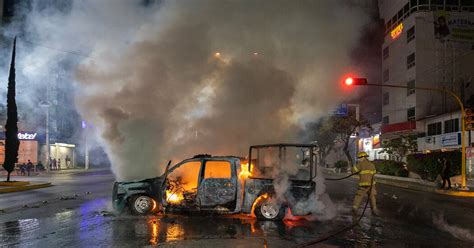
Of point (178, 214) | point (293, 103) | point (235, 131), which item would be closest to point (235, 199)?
point (178, 214)

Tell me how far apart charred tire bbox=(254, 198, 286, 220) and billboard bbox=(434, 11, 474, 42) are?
3469cm

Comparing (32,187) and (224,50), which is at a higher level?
(224,50)

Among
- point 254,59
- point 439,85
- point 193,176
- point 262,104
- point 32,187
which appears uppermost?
point 439,85

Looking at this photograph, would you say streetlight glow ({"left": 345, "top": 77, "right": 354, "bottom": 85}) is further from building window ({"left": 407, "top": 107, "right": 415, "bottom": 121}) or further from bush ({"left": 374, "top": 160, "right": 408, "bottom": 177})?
building window ({"left": 407, "top": 107, "right": 415, "bottom": 121})

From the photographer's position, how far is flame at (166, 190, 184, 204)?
10.1 meters

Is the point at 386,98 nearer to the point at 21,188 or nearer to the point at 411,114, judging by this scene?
the point at 411,114

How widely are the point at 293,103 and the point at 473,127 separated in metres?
10.3

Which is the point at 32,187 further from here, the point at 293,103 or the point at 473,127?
the point at 473,127

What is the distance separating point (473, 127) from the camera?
19.0 metres

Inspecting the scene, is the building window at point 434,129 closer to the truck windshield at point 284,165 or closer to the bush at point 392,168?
the bush at point 392,168

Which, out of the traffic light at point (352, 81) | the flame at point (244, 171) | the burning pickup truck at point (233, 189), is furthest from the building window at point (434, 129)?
the flame at point (244, 171)

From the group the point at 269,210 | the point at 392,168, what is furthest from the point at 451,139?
the point at 269,210

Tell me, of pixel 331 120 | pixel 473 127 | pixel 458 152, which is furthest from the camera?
pixel 331 120

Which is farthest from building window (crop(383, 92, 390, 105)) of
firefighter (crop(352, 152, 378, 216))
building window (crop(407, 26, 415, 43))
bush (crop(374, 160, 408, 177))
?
firefighter (crop(352, 152, 378, 216))
